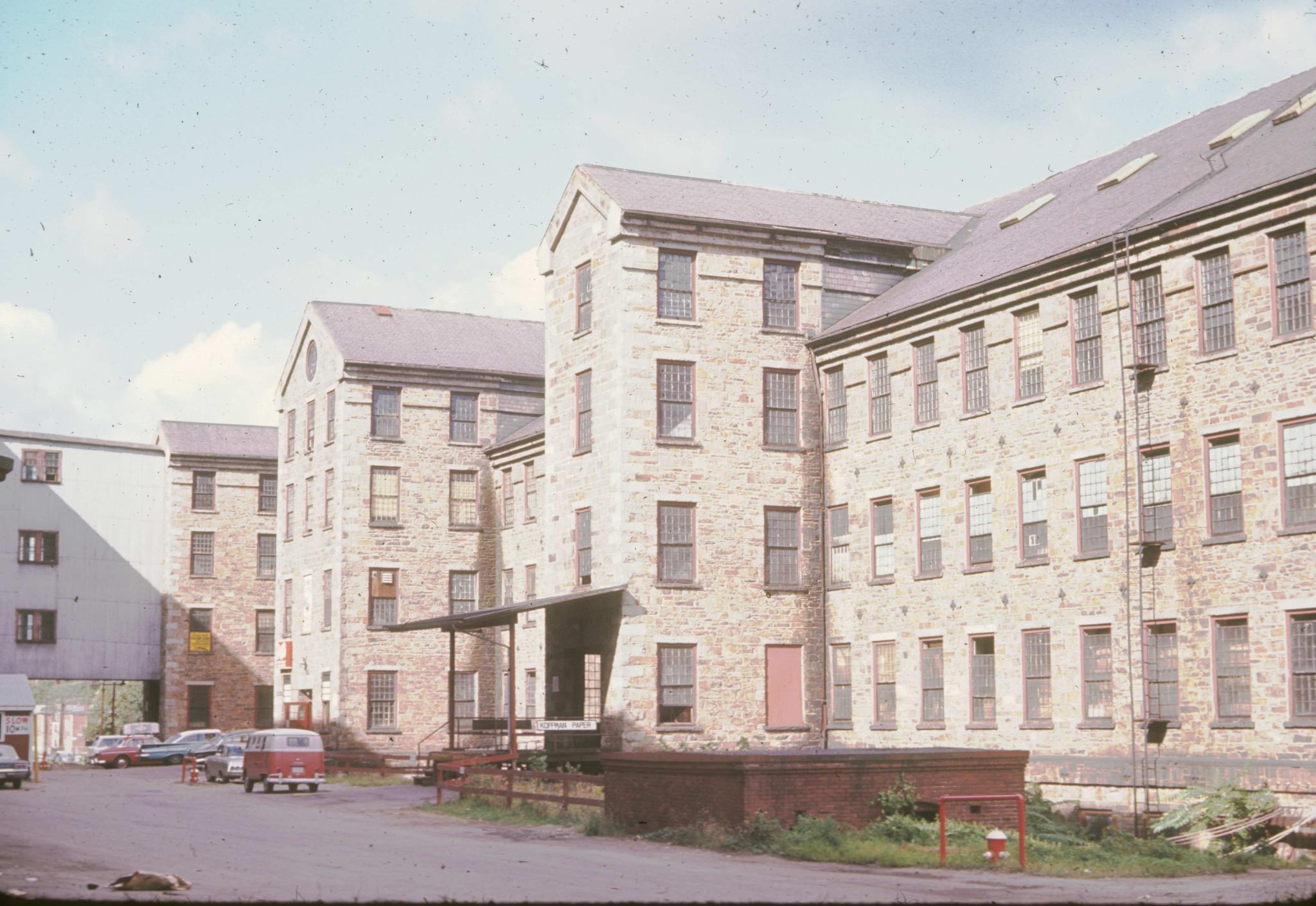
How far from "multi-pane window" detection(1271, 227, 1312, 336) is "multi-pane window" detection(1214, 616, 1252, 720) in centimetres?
511

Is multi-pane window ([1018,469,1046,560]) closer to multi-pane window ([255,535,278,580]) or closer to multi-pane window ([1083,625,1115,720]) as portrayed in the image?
multi-pane window ([1083,625,1115,720])

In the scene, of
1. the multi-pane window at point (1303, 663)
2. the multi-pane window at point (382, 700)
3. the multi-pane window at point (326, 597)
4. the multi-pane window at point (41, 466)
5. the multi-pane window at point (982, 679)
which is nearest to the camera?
the multi-pane window at point (1303, 663)

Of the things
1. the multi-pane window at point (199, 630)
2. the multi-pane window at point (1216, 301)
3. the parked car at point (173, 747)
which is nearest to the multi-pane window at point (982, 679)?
the multi-pane window at point (1216, 301)

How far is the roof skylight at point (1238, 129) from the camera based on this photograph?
34.8 m

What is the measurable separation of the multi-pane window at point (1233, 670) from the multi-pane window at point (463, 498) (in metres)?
33.3

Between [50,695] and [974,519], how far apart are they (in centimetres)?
17914

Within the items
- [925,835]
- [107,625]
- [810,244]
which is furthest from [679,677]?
[107,625]

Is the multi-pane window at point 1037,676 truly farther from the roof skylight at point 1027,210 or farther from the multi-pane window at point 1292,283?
the roof skylight at point 1027,210

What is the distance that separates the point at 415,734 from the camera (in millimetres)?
57094

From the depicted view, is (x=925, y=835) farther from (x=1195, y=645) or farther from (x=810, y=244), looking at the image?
(x=810, y=244)

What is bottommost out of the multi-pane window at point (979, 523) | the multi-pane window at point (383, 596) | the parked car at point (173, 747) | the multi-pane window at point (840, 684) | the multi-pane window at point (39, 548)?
the parked car at point (173, 747)

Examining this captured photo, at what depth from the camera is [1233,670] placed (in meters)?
29.4

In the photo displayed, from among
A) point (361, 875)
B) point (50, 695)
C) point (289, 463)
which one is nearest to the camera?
point (361, 875)

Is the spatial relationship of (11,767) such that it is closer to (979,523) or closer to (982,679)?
(982,679)
